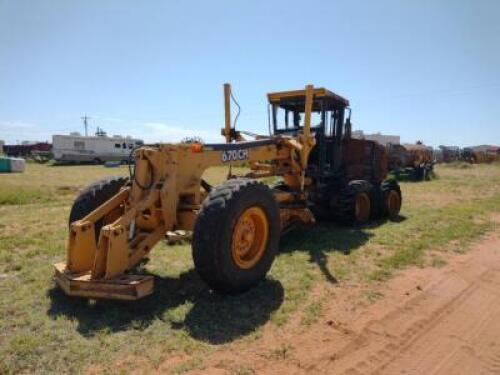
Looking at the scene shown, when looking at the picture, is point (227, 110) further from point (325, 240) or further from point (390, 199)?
point (390, 199)

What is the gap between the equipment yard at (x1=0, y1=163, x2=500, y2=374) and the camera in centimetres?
352

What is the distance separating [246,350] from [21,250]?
457cm

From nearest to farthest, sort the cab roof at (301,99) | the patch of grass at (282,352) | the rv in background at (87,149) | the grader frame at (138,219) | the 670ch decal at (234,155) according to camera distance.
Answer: the patch of grass at (282,352), the grader frame at (138,219), the 670ch decal at (234,155), the cab roof at (301,99), the rv in background at (87,149)

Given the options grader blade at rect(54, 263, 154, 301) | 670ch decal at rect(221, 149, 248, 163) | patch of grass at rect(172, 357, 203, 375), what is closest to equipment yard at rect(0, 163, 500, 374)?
patch of grass at rect(172, 357, 203, 375)

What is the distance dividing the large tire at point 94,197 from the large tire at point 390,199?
6102 millimetres

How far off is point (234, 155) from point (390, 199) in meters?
5.49

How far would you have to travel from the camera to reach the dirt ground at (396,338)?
3.50 meters

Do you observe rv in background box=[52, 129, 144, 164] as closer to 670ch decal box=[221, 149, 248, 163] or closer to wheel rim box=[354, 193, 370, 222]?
wheel rim box=[354, 193, 370, 222]

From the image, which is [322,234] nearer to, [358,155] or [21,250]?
[358,155]

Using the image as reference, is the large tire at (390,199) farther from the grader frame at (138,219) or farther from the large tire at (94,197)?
the large tire at (94,197)

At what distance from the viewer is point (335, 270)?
19.4ft

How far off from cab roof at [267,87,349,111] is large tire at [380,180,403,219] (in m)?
2.32

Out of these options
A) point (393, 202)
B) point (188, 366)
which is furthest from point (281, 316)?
point (393, 202)

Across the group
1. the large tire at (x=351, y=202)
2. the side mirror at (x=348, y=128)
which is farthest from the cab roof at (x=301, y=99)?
the large tire at (x=351, y=202)
